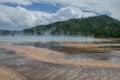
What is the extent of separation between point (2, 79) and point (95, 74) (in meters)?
7.39

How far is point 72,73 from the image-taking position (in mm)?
20953

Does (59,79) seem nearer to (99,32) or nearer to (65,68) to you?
(65,68)

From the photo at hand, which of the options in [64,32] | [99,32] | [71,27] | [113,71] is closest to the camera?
[113,71]

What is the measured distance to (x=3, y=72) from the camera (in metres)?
20.4

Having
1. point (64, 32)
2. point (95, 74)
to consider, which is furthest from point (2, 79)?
point (64, 32)

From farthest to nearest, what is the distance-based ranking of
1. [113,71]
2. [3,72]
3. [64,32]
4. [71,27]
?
[71,27], [64,32], [113,71], [3,72]

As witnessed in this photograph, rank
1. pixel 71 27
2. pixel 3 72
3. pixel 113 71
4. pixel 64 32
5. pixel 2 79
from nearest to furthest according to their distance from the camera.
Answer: pixel 2 79 < pixel 3 72 < pixel 113 71 < pixel 64 32 < pixel 71 27

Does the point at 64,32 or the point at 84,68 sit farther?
the point at 64,32

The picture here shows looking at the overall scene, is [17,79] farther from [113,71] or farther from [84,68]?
[113,71]

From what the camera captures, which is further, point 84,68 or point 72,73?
point 84,68

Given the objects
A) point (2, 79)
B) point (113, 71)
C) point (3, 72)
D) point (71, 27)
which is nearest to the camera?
point (2, 79)

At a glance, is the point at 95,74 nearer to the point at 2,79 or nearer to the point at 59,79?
the point at 59,79

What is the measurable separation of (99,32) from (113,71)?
144 m

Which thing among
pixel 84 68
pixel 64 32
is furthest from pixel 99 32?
pixel 84 68
